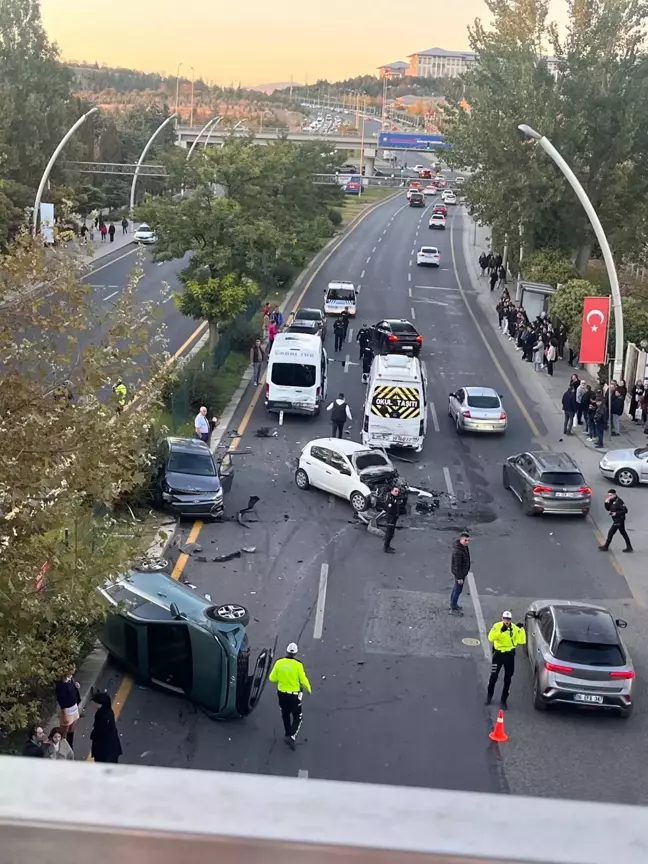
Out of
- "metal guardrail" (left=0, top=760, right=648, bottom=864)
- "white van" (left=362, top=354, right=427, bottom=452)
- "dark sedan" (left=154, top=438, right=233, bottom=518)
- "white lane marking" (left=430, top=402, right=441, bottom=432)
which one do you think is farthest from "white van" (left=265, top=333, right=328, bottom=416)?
"metal guardrail" (left=0, top=760, right=648, bottom=864)

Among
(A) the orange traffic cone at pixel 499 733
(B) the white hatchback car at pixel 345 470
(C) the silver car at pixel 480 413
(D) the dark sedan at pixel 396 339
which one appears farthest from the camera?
(D) the dark sedan at pixel 396 339

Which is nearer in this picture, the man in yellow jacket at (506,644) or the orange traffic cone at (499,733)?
the orange traffic cone at (499,733)

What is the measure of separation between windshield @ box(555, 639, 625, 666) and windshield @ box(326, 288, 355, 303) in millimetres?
32510

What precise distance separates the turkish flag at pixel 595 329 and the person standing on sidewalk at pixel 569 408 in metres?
1.13

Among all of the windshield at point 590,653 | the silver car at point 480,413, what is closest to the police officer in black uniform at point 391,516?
the windshield at point 590,653

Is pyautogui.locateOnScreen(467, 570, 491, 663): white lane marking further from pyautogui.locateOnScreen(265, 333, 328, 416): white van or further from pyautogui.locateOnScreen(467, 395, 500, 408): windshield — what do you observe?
pyautogui.locateOnScreen(265, 333, 328, 416): white van

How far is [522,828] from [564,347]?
125 ft

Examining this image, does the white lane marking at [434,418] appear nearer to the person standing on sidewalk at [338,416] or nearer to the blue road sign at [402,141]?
the person standing on sidewalk at [338,416]

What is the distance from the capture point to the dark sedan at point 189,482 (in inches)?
773

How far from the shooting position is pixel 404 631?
603 inches

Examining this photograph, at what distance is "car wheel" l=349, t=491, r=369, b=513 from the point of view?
67.9 ft

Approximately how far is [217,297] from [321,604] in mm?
16209

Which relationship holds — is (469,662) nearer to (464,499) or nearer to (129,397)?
(129,397)

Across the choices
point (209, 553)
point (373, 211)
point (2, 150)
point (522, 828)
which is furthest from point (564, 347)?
point (373, 211)
